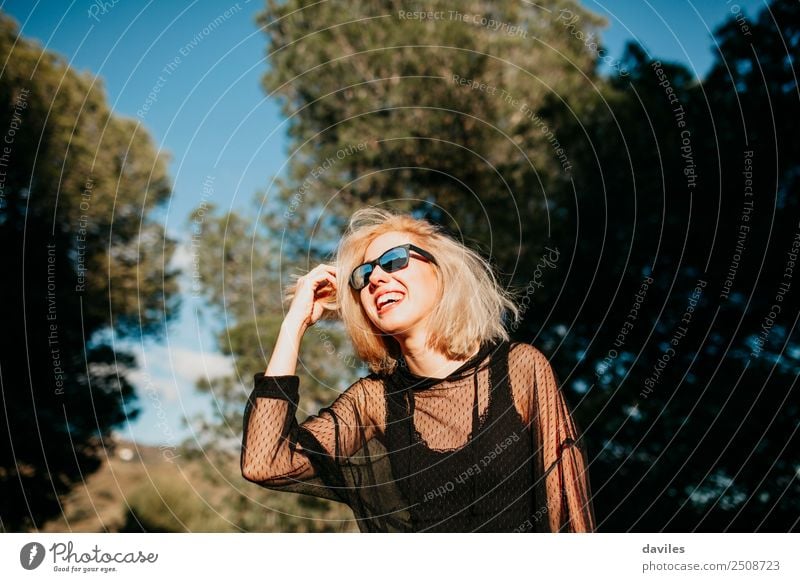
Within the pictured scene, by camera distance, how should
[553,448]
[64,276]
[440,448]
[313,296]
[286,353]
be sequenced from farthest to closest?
[64,276], [313,296], [440,448], [286,353], [553,448]

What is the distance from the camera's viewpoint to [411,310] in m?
3.35

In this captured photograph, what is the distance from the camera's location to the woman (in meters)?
2.93

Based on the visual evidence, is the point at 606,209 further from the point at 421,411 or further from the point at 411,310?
the point at 421,411

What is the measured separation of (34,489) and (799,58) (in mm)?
10280

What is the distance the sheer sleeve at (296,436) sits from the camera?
114 inches

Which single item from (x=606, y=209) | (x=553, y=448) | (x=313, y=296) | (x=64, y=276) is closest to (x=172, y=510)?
(x=64, y=276)

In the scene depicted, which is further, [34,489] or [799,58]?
[34,489]

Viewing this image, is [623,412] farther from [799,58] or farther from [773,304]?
[799,58]

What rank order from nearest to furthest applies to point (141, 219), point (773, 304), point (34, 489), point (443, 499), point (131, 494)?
1. point (443, 499)
2. point (773, 304)
3. point (141, 219)
4. point (34, 489)
5. point (131, 494)

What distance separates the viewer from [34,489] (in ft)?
31.0

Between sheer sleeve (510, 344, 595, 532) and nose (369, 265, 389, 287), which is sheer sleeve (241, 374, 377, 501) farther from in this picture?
sheer sleeve (510, 344, 595, 532)

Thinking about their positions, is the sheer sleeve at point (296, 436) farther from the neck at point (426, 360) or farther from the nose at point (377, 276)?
the nose at point (377, 276)

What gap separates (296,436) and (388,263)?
912 millimetres

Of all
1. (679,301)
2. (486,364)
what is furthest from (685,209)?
(486,364)
